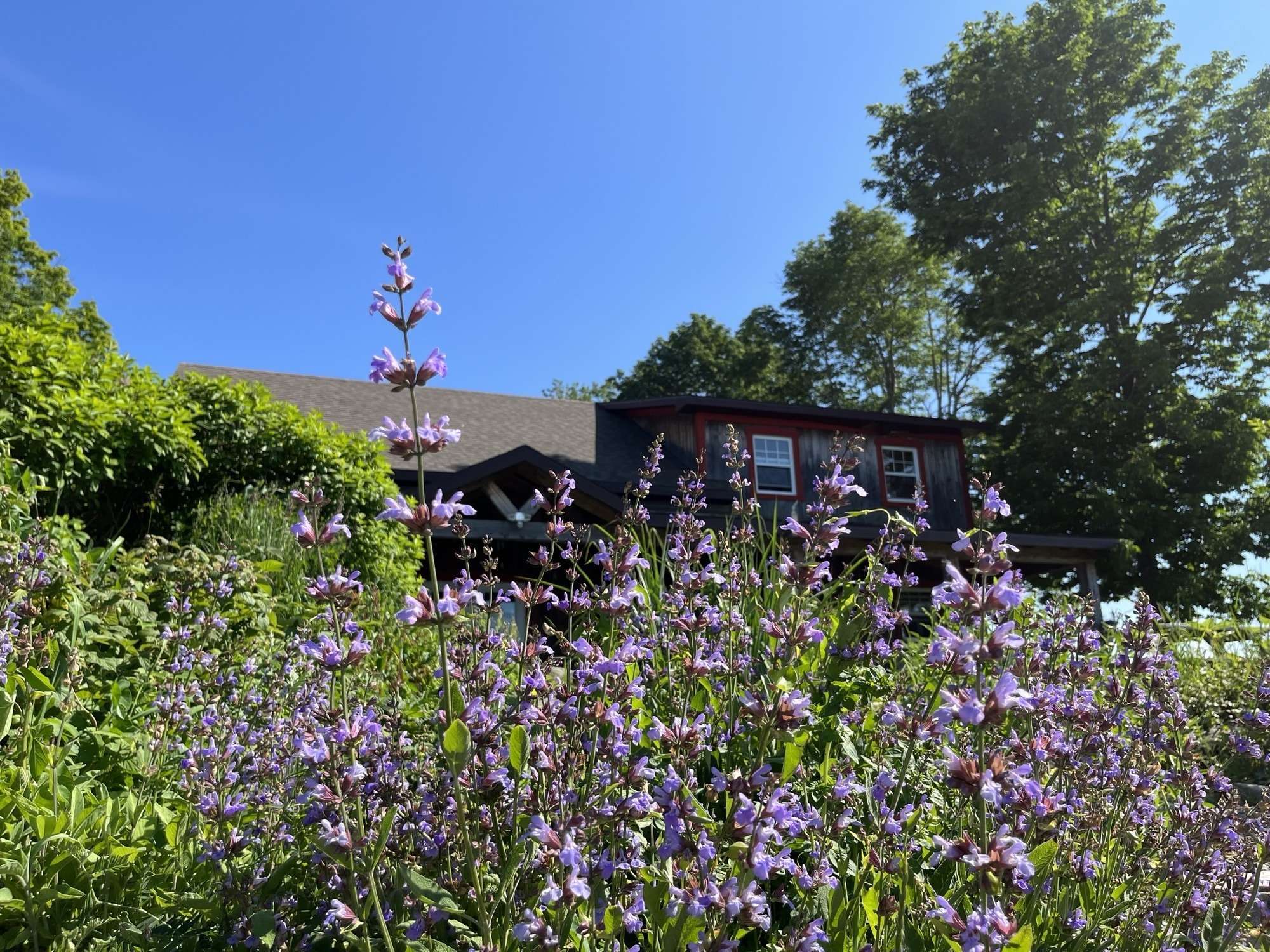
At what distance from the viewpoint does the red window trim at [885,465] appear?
23.3 metres

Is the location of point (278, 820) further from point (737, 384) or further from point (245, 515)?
point (737, 384)

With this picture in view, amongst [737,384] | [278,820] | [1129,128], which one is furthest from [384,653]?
[737,384]

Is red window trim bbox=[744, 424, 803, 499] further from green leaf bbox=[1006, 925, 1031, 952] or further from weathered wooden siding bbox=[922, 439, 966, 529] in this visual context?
green leaf bbox=[1006, 925, 1031, 952]

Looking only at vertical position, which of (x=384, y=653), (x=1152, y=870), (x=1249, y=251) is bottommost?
(x=1152, y=870)

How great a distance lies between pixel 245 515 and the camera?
8789mm

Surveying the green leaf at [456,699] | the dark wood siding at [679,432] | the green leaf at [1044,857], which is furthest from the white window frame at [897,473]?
the green leaf at [456,699]

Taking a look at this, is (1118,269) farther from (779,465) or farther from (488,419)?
(488,419)

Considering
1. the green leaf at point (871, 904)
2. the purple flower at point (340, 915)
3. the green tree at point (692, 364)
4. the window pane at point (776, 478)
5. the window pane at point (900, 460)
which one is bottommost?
the green leaf at point (871, 904)

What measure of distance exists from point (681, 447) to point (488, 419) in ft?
15.6

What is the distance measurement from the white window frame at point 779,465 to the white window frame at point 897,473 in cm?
256

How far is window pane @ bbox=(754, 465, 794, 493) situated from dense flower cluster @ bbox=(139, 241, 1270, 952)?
18.2 meters

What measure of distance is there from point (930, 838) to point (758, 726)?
1.53 metres

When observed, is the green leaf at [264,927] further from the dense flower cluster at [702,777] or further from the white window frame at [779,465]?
the white window frame at [779,465]

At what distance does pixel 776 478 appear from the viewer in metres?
22.4
